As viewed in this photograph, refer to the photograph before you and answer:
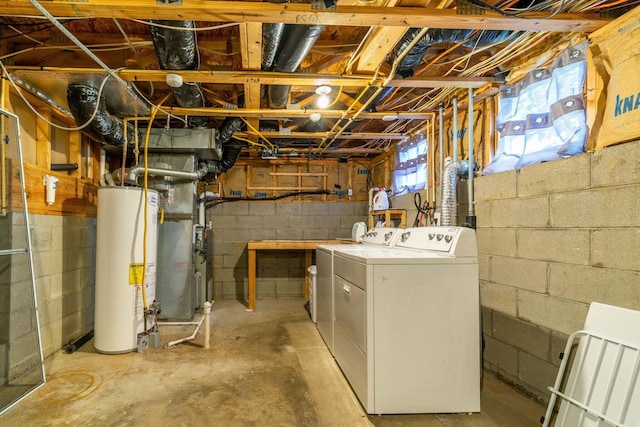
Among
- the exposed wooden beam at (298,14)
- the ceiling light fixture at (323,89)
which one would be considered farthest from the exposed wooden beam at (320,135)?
the exposed wooden beam at (298,14)

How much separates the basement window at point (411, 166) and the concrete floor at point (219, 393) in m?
1.96

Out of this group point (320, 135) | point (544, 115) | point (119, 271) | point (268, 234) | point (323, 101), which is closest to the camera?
point (544, 115)

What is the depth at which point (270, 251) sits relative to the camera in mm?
4832

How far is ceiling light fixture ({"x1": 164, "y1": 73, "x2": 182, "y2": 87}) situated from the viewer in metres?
2.13

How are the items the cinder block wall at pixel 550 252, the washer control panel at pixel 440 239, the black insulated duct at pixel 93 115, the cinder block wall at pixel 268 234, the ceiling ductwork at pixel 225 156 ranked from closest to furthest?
the cinder block wall at pixel 550 252
the washer control panel at pixel 440 239
the black insulated duct at pixel 93 115
the ceiling ductwork at pixel 225 156
the cinder block wall at pixel 268 234

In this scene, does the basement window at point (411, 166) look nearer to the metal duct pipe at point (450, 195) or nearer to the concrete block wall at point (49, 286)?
the metal duct pipe at point (450, 195)

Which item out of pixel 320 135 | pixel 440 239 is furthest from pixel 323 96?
pixel 440 239

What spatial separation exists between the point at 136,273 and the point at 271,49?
211 centimetres

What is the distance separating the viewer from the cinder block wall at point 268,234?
4.75 m

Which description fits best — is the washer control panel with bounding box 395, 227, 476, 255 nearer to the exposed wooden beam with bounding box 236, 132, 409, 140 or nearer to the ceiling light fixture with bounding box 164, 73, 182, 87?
the exposed wooden beam with bounding box 236, 132, 409, 140

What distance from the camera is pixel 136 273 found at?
2.73 meters

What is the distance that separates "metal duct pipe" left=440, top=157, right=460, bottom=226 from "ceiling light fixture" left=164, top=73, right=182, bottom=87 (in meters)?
2.06

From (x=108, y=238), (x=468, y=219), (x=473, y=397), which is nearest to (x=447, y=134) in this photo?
(x=468, y=219)

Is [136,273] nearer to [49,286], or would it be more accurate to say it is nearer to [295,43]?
[49,286]
